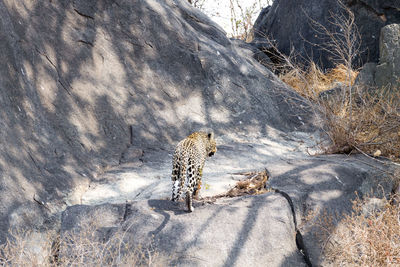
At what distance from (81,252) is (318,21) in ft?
37.1

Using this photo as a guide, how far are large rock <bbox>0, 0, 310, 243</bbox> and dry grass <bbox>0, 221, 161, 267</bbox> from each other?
0.67 metres

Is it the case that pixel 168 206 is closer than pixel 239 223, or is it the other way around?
pixel 239 223

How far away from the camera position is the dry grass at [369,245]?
16.2 feet

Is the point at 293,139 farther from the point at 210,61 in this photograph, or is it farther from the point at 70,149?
the point at 70,149

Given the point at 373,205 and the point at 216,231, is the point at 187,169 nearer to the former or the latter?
the point at 216,231

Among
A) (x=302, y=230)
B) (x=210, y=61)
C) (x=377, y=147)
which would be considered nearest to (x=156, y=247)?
(x=302, y=230)

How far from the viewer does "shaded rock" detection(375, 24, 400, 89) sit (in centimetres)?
1066

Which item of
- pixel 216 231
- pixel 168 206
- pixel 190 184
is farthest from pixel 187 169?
pixel 216 231

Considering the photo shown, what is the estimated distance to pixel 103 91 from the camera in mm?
9000

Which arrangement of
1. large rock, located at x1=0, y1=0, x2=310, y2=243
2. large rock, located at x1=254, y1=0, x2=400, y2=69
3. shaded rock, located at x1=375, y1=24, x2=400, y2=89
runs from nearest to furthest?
large rock, located at x1=0, y1=0, x2=310, y2=243 → shaded rock, located at x1=375, y1=24, x2=400, y2=89 → large rock, located at x1=254, y1=0, x2=400, y2=69

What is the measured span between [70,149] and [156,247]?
3.22 meters

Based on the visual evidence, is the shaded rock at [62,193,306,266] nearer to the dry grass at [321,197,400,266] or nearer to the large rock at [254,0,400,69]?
the dry grass at [321,197,400,266]

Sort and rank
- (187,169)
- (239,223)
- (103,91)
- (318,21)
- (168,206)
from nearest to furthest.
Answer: (239,223), (187,169), (168,206), (103,91), (318,21)

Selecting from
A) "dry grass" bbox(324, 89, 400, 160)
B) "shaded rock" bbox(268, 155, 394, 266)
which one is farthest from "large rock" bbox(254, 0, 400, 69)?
"shaded rock" bbox(268, 155, 394, 266)
